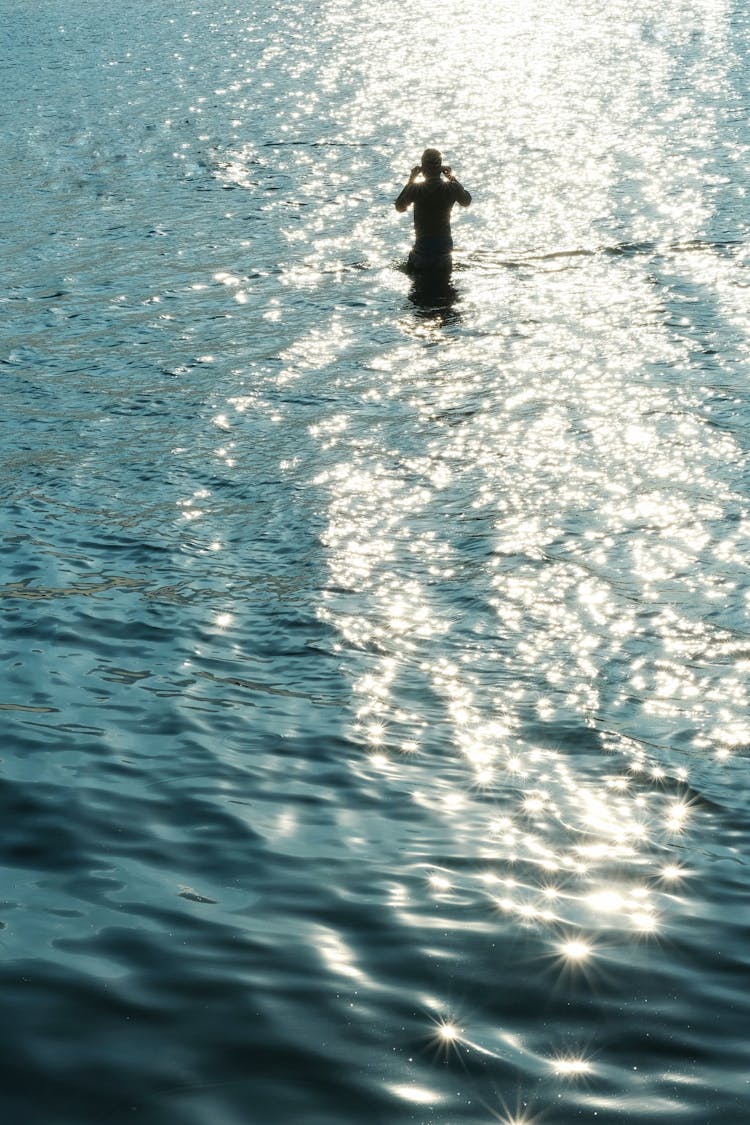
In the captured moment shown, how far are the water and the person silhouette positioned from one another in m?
0.63

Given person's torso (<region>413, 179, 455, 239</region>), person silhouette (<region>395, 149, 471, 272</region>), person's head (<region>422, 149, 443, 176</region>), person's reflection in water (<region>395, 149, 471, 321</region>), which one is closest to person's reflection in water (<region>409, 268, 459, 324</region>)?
person's reflection in water (<region>395, 149, 471, 321</region>)

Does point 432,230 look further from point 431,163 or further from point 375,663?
point 375,663

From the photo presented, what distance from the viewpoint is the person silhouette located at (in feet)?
65.5

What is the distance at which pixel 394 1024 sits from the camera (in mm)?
5758

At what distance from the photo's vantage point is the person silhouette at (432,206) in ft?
65.5

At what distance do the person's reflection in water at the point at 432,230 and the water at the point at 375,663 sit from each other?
1.03 ft

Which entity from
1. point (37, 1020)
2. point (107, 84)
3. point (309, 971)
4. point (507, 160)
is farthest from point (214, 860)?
point (107, 84)

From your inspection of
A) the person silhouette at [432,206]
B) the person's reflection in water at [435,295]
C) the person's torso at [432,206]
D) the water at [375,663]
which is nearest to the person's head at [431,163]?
the person silhouette at [432,206]

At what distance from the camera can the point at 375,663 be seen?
9773 mm

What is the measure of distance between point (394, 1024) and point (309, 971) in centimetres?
59

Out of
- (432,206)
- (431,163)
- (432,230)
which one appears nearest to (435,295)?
(432,230)

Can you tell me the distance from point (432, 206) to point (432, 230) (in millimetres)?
394

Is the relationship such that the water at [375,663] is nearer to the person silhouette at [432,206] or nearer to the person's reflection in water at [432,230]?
the person's reflection in water at [432,230]

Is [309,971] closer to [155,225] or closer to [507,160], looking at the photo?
[155,225]
